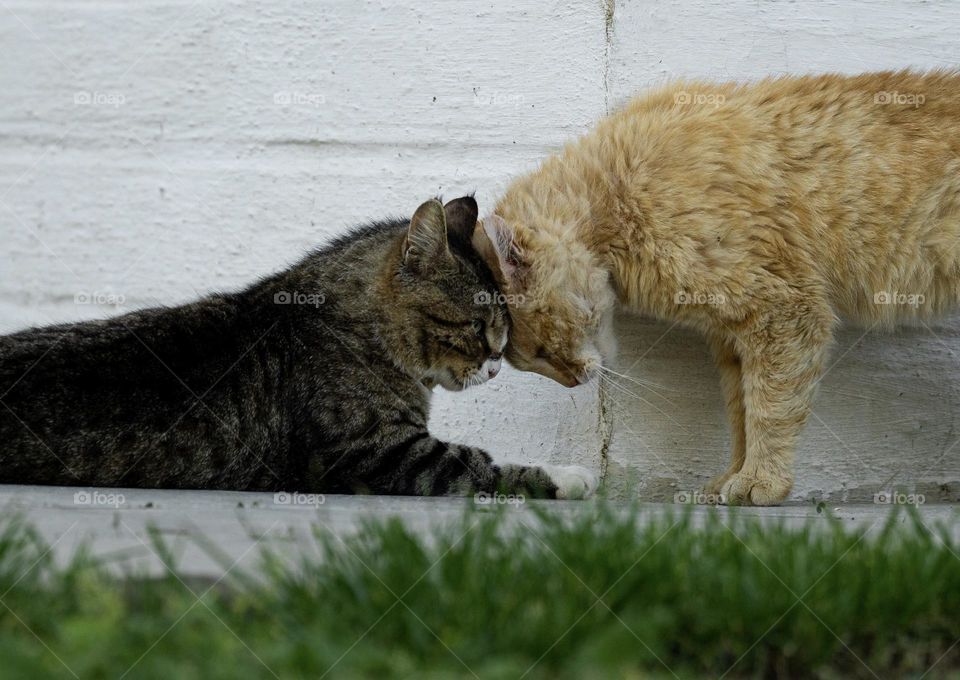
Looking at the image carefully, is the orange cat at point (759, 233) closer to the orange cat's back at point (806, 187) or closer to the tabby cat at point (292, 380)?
the orange cat's back at point (806, 187)

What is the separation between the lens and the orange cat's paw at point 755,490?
416cm

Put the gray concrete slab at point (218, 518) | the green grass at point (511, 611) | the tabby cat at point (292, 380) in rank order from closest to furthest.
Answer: the green grass at point (511, 611) < the gray concrete slab at point (218, 518) < the tabby cat at point (292, 380)

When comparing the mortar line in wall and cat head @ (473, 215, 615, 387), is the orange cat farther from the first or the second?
the mortar line in wall

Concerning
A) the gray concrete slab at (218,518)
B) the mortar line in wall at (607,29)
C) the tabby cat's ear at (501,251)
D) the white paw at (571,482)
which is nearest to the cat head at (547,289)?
the tabby cat's ear at (501,251)

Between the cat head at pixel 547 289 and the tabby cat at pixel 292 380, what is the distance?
92 millimetres

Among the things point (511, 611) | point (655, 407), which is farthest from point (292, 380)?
point (511, 611)

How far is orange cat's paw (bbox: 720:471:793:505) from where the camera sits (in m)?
4.16

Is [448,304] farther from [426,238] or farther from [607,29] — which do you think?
[607,29]

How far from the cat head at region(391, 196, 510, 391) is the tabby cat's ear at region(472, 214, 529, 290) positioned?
4 cm

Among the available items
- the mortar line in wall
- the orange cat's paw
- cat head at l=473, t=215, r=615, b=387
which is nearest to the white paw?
cat head at l=473, t=215, r=615, b=387

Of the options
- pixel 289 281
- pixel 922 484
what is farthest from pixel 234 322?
pixel 922 484

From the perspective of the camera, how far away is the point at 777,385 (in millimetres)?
4164

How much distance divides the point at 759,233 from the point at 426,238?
1341 mm

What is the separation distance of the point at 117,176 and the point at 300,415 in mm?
Answer: 1928
